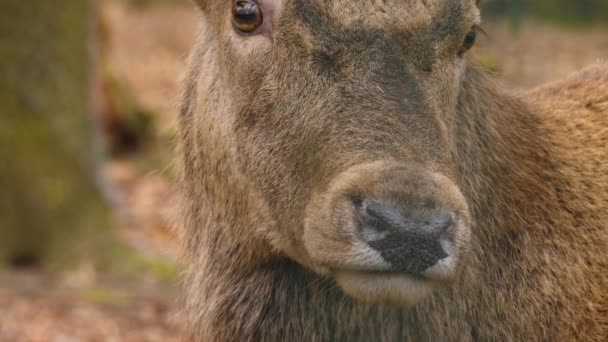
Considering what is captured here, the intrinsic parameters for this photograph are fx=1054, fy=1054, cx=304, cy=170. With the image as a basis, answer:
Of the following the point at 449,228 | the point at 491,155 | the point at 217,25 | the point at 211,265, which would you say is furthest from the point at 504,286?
the point at 217,25

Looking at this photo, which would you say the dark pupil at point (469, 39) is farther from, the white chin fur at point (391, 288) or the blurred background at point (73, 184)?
the blurred background at point (73, 184)

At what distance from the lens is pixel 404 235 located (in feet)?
13.8

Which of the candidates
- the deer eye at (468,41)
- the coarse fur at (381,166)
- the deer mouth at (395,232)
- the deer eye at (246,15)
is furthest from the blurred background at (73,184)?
the deer mouth at (395,232)

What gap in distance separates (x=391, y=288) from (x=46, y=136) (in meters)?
7.21

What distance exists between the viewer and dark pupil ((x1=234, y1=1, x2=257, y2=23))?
514 cm

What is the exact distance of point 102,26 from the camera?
655 inches

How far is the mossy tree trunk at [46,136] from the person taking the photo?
1062 centimetres

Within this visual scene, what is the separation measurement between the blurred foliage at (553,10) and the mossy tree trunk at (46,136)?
183 inches

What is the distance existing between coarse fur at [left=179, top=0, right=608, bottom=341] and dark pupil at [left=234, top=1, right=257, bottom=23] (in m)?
0.10

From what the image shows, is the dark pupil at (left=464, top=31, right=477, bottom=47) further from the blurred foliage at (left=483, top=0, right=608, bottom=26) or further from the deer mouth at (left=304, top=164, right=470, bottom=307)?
the blurred foliage at (left=483, top=0, right=608, bottom=26)

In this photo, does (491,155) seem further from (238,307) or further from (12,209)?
(12,209)

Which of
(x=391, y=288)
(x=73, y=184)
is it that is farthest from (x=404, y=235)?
(x=73, y=184)

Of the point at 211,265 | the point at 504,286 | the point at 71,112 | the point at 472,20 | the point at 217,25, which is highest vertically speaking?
the point at 71,112

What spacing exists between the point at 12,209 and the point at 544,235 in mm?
6657
